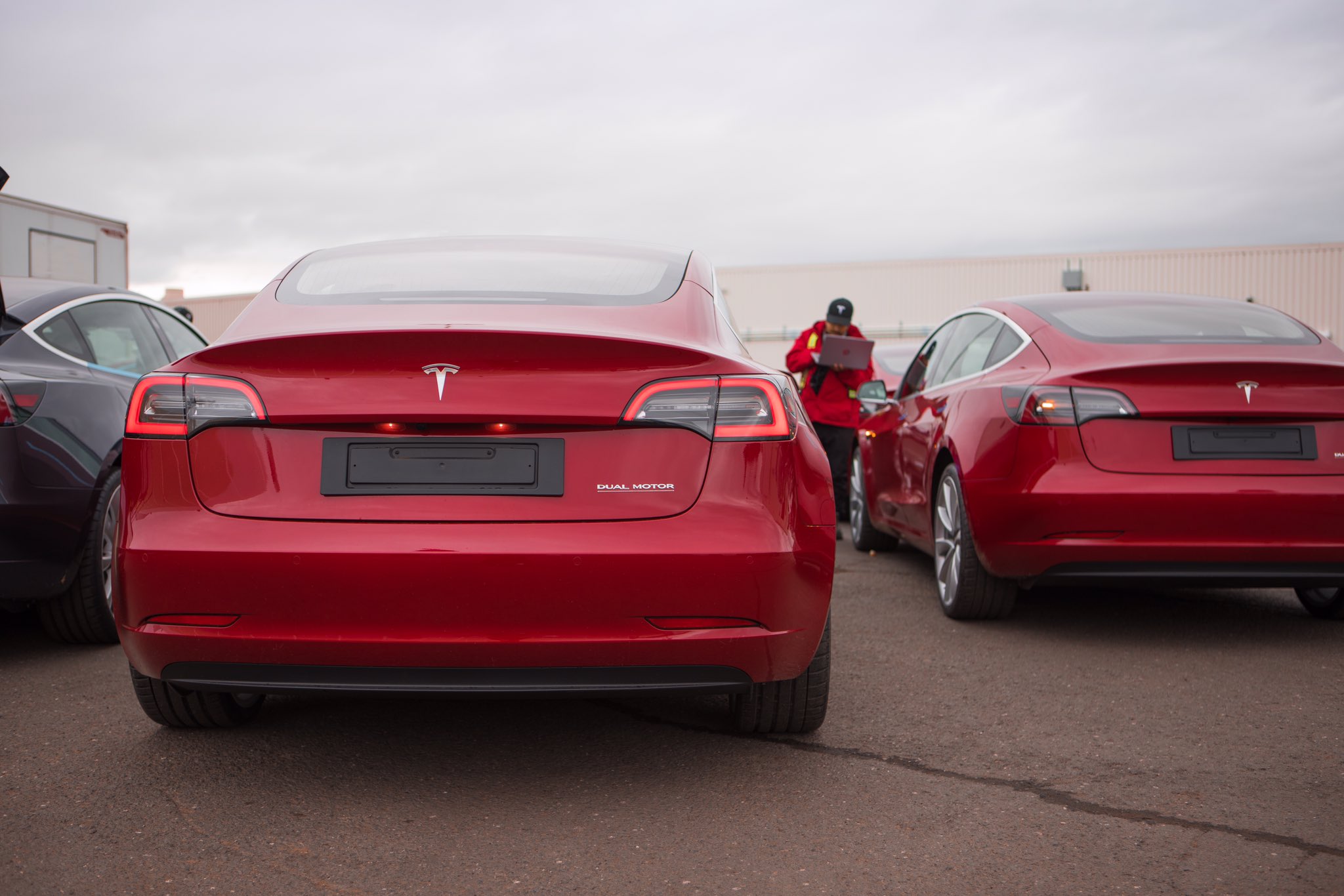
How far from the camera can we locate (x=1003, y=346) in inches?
209

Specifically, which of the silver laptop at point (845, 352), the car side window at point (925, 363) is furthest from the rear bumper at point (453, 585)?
the silver laptop at point (845, 352)

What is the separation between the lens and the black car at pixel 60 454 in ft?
13.5

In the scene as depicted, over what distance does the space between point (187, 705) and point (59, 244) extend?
9.45 metres

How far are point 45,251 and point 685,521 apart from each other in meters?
10.4

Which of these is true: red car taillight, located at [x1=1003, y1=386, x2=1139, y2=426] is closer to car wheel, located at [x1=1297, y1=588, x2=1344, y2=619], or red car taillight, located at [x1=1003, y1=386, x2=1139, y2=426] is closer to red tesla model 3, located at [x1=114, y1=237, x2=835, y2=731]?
car wheel, located at [x1=1297, y1=588, x2=1344, y2=619]

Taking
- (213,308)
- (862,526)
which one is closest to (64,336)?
(862,526)

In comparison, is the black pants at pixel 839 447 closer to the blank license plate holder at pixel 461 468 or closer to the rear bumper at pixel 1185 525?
the rear bumper at pixel 1185 525

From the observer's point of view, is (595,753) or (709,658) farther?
(595,753)

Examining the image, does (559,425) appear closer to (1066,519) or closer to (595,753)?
(595,753)

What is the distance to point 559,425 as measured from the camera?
2.66m

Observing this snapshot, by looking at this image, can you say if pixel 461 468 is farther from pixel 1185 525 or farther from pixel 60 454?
pixel 1185 525

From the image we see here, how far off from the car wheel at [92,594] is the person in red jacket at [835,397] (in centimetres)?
499

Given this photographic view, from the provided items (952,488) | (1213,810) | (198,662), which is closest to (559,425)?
(198,662)

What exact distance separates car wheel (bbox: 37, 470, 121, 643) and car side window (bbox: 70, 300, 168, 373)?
0.75 m
